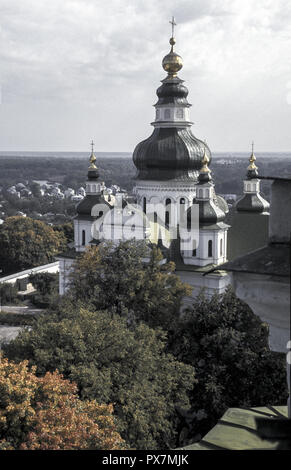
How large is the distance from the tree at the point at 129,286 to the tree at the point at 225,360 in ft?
5.18

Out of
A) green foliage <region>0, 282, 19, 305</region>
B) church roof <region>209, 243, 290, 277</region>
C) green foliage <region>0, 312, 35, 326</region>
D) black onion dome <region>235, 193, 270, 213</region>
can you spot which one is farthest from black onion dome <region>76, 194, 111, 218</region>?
church roof <region>209, 243, 290, 277</region>

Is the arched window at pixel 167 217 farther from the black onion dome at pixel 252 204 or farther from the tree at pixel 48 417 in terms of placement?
the tree at pixel 48 417

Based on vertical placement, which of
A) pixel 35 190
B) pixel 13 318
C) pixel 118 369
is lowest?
pixel 13 318

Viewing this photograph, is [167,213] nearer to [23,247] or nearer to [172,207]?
[172,207]

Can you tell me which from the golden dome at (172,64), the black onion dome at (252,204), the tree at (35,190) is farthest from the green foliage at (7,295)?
the tree at (35,190)

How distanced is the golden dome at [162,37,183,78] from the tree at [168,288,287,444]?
16.4 metres

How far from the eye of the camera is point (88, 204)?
31.2 m

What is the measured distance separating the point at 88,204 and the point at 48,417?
19819mm

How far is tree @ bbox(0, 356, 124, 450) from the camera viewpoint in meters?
11.8

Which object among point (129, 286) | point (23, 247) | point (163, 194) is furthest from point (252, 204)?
point (23, 247)

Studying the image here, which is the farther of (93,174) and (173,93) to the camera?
(173,93)

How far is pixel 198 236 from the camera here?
2755 centimetres

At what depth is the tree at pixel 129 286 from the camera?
22047 millimetres

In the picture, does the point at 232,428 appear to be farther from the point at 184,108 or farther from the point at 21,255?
the point at 21,255
